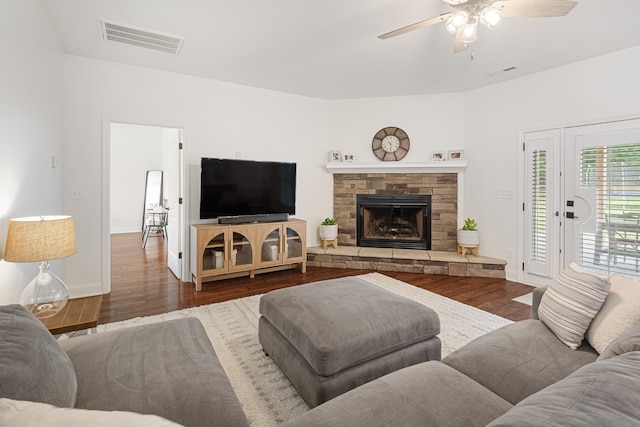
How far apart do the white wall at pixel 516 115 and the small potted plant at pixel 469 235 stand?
0.16 m

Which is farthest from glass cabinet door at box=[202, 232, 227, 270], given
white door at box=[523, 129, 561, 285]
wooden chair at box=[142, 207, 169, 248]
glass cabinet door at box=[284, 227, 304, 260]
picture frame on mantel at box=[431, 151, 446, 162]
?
white door at box=[523, 129, 561, 285]

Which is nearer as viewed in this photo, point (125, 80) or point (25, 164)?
point (25, 164)

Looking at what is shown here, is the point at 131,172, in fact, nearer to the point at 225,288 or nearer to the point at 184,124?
the point at 184,124

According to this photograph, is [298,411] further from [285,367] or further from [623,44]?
[623,44]

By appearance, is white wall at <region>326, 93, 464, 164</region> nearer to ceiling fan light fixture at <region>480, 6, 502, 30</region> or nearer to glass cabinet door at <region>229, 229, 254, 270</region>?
glass cabinet door at <region>229, 229, 254, 270</region>

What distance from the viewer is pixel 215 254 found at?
152 inches

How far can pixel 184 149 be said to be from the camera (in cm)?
400

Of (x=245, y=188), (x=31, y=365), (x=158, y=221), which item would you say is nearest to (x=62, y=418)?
(x=31, y=365)

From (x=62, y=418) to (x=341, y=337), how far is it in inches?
48.5

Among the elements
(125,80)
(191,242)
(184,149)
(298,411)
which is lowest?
(298,411)

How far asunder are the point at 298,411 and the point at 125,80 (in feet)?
12.5

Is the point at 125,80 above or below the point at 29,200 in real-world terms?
above

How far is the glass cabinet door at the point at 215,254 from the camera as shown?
3787 millimetres

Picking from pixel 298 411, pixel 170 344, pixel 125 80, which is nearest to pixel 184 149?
pixel 125 80
